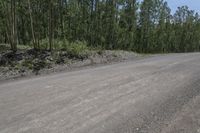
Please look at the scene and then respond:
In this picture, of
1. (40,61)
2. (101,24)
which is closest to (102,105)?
(40,61)

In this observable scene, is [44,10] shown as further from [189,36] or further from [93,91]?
[189,36]

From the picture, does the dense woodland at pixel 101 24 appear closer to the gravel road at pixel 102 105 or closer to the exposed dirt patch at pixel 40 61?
the exposed dirt patch at pixel 40 61

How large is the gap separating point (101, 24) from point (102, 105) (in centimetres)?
3517

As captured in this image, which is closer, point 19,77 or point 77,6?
point 19,77

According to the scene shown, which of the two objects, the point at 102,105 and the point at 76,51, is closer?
the point at 102,105

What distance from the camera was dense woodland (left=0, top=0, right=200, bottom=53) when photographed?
37631 millimetres

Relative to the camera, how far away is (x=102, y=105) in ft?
28.9

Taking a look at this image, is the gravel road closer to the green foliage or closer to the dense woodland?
the green foliage

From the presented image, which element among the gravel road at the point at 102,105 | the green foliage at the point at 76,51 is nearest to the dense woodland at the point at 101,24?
the green foliage at the point at 76,51

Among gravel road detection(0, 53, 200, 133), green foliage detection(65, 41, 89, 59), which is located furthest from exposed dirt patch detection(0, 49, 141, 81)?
gravel road detection(0, 53, 200, 133)

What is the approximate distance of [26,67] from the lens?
54.3 feet

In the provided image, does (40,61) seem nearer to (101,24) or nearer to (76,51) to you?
(76,51)

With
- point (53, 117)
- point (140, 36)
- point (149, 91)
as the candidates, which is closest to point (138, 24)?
point (140, 36)

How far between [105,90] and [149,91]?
1318mm
